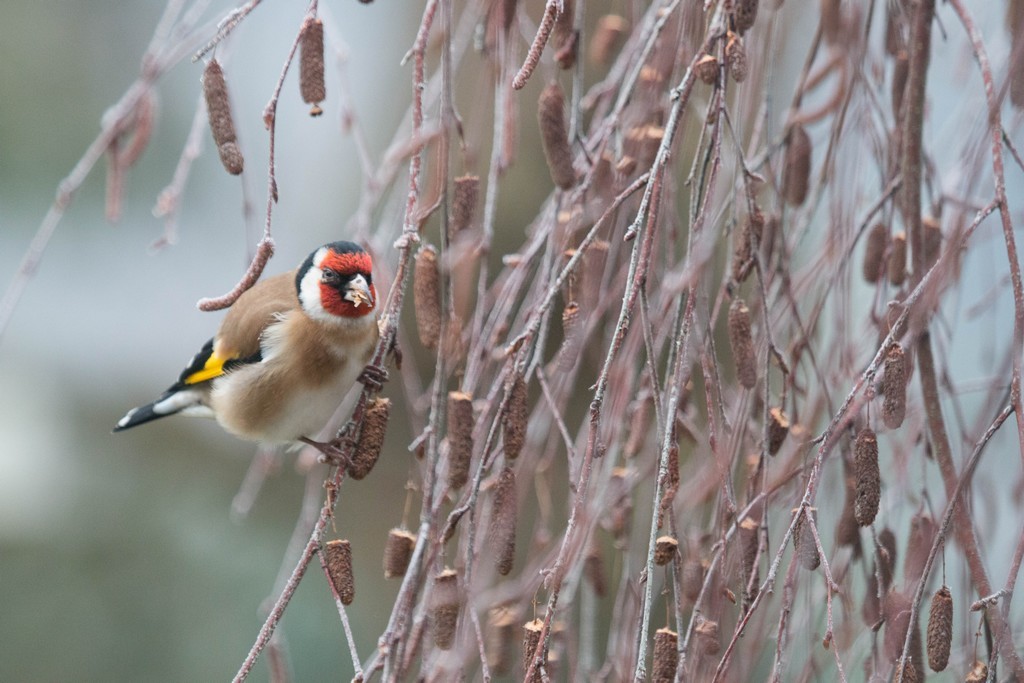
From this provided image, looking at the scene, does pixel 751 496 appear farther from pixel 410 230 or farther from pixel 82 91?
pixel 82 91

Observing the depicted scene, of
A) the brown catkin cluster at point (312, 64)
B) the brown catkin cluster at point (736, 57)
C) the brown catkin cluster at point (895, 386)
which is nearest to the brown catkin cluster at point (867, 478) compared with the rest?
the brown catkin cluster at point (895, 386)

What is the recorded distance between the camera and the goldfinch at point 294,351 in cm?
195

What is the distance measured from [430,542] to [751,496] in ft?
1.29

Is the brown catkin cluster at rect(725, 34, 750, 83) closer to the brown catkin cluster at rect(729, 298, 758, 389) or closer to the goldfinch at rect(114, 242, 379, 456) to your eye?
the brown catkin cluster at rect(729, 298, 758, 389)

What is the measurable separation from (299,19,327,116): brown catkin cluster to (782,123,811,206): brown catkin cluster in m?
0.64

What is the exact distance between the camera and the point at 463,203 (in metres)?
1.34

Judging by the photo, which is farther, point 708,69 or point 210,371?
point 210,371

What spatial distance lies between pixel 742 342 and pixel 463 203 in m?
0.35

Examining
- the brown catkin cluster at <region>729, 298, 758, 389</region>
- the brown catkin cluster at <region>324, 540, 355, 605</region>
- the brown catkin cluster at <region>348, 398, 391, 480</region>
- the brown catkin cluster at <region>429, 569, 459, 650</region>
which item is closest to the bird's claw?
the brown catkin cluster at <region>348, 398, 391, 480</region>

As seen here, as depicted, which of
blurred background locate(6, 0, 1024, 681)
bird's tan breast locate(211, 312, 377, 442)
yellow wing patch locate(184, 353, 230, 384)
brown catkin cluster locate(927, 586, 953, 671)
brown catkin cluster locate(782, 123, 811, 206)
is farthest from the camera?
blurred background locate(6, 0, 1024, 681)

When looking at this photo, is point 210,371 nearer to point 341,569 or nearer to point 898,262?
point 341,569

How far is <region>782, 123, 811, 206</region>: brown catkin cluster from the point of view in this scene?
1.60 meters

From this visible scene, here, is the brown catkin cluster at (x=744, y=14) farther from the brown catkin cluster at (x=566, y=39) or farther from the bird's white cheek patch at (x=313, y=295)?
the bird's white cheek patch at (x=313, y=295)

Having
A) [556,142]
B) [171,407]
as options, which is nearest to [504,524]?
[556,142]
